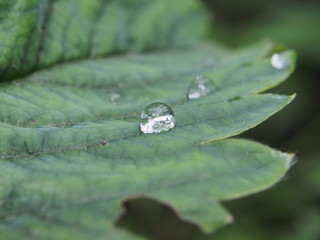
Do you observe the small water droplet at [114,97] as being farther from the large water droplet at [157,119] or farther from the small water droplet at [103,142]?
the small water droplet at [103,142]

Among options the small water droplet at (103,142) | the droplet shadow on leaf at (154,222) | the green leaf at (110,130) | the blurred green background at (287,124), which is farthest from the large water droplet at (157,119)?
the droplet shadow on leaf at (154,222)

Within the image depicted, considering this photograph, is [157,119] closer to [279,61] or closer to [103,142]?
[103,142]

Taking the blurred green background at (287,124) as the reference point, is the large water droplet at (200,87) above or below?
below

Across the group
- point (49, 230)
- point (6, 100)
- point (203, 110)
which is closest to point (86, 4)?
point (6, 100)

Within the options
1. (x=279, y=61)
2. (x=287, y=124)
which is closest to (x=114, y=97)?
(x=279, y=61)

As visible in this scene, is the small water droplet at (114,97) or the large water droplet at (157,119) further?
the small water droplet at (114,97)

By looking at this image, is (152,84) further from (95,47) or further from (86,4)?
(86,4)

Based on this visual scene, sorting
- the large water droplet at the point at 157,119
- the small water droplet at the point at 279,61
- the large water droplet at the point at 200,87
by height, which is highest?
the small water droplet at the point at 279,61
